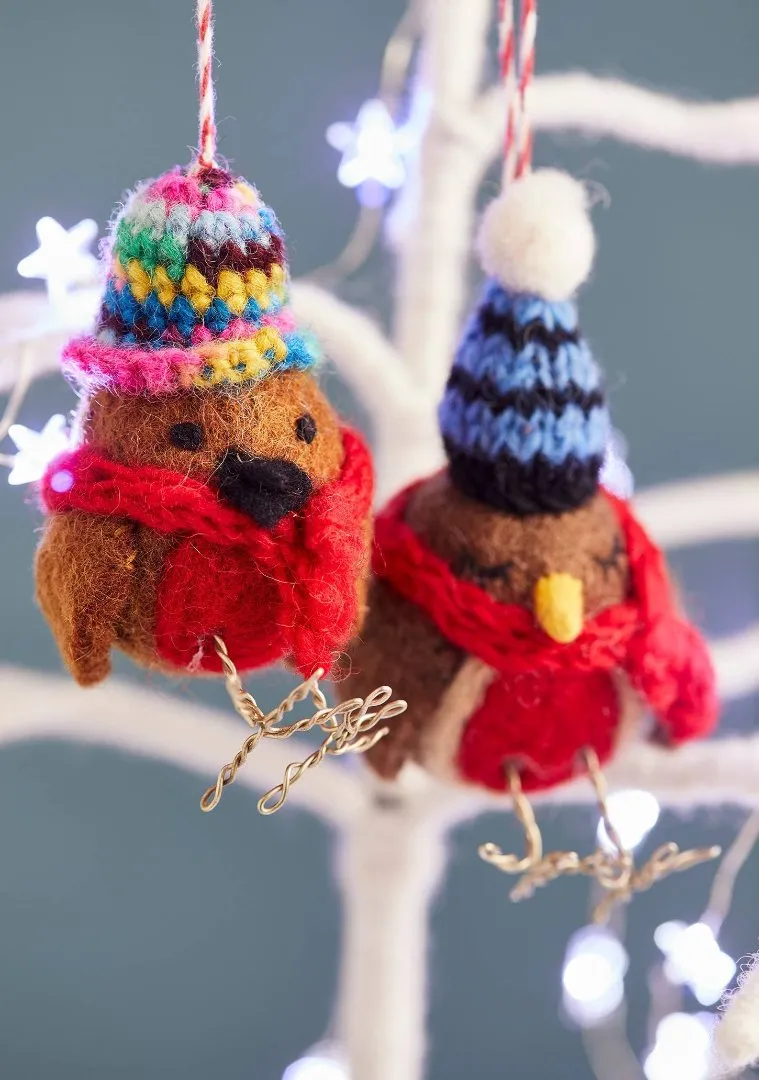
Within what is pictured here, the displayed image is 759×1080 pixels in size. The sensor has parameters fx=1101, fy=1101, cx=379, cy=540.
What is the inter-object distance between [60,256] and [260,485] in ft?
0.80

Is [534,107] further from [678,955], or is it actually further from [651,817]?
[678,955]

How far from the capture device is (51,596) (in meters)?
0.52

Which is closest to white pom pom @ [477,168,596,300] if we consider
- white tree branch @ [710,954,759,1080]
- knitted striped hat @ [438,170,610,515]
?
knitted striped hat @ [438,170,610,515]

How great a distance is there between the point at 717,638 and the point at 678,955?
0.32 meters

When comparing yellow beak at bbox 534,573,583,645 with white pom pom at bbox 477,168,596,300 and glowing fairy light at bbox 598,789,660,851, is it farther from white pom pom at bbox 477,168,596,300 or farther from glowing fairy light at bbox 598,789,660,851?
glowing fairy light at bbox 598,789,660,851

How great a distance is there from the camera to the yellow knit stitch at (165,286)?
485mm

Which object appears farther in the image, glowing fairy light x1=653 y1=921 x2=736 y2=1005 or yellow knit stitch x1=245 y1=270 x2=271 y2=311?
glowing fairy light x1=653 y1=921 x2=736 y2=1005

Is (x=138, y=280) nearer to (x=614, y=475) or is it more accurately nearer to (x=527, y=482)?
(x=527, y=482)

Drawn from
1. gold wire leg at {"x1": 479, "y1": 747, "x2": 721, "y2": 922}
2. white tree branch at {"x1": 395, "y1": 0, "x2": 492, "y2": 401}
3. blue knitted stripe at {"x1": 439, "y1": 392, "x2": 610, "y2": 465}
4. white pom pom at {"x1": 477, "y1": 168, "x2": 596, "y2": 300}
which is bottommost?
gold wire leg at {"x1": 479, "y1": 747, "x2": 721, "y2": 922}

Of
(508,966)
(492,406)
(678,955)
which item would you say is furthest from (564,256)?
(508,966)

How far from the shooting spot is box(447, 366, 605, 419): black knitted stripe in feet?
1.76

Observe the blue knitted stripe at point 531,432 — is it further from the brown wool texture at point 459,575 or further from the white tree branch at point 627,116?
the white tree branch at point 627,116

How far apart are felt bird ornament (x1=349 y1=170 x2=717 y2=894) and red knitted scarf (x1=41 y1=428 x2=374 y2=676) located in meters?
0.08

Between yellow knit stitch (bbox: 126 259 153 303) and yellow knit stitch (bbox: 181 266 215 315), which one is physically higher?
yellow knit stitch (bbox: 126 259 153 303)
